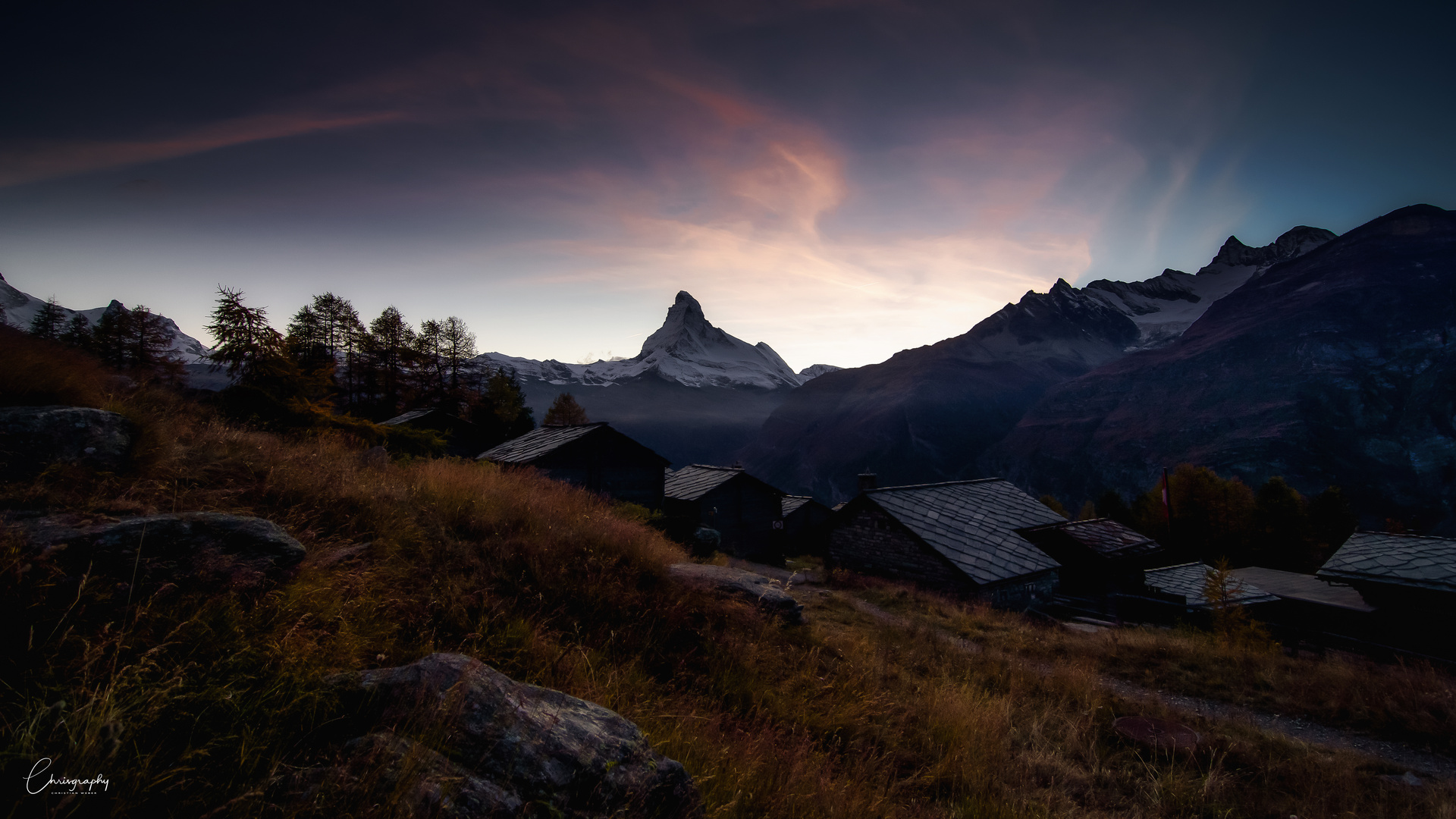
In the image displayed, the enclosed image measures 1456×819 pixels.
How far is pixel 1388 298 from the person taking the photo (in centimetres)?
11131

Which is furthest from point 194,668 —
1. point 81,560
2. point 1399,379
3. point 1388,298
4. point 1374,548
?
point 1388,298

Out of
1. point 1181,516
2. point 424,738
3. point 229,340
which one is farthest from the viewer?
point 1181,516

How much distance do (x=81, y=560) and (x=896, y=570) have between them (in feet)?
71.0

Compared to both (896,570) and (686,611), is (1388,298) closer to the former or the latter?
(896,570)

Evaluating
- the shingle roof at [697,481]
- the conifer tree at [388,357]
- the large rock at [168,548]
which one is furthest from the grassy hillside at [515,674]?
the conifer tree at [388,357]

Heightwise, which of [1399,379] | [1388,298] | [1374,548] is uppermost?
[1388,298]

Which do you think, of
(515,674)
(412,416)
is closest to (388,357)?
(412,416)

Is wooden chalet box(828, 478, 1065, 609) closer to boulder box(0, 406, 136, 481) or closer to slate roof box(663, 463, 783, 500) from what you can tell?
slate roof box(663, 463, 783, 500)

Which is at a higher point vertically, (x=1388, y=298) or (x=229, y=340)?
(x=1388, y=298)

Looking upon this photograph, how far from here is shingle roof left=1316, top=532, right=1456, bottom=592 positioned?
55.9 feet

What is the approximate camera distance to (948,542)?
20781 millimetres

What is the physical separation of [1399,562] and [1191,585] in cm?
793

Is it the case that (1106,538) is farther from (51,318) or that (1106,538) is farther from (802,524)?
(51,318)

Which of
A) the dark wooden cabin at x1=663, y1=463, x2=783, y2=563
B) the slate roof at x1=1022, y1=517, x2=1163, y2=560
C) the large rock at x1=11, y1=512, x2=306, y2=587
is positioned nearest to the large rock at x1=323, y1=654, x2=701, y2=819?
the large rock at x1=11, y1=512, x2=306, y2=587
